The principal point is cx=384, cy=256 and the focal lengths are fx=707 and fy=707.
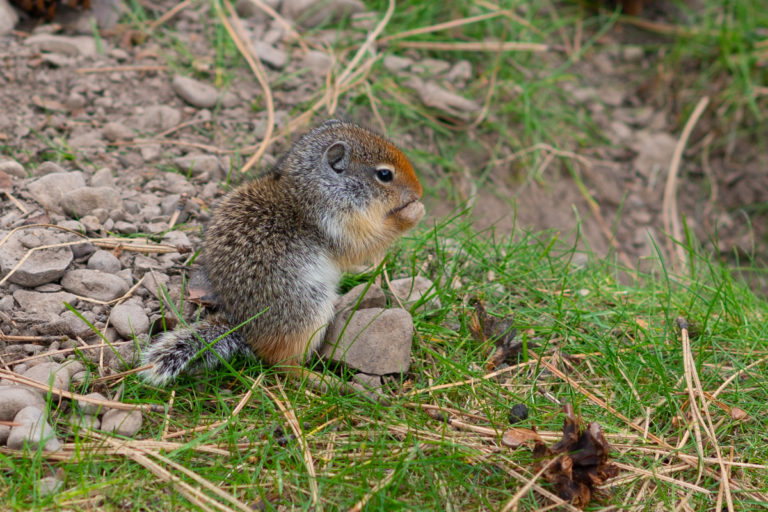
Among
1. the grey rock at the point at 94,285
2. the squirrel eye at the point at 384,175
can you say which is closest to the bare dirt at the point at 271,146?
the grey rock at the point at 94,285

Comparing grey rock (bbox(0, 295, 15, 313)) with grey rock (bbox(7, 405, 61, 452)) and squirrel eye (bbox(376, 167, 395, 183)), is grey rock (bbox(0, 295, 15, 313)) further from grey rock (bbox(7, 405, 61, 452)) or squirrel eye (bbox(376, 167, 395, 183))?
squirrel eye (bbox(376, 167, 395, 183))

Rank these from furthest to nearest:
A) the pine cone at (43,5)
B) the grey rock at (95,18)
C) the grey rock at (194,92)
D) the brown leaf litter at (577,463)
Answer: the grey rock at (95,18), the pine cone at (43,5), the grey rock at (194,92), the brown leaf litter at (577,463)

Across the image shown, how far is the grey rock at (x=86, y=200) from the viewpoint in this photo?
3.54m

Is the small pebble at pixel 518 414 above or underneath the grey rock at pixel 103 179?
underneath

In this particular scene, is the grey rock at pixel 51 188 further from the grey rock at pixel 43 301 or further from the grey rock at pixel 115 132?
the grey rock at pixel 115 132

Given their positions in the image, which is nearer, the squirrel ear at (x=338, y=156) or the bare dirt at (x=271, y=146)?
the squirrel ear at (x=338, y=156)

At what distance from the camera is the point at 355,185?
3.45m

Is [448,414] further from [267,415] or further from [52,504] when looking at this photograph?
[52,504]

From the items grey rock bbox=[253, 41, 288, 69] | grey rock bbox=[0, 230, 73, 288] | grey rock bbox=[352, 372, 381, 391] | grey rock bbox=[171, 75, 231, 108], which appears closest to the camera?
grey rock bbox=[352, 372, 381, 391]

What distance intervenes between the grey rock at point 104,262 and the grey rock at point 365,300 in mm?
1056

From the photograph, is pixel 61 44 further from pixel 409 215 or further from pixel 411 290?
pixel 411 290

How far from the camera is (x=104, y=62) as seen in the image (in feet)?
15.5

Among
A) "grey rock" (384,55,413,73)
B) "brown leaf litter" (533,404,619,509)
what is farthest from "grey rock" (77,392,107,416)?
"grey rock" (384,55,413,73)

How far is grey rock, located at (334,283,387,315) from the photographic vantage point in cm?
333
